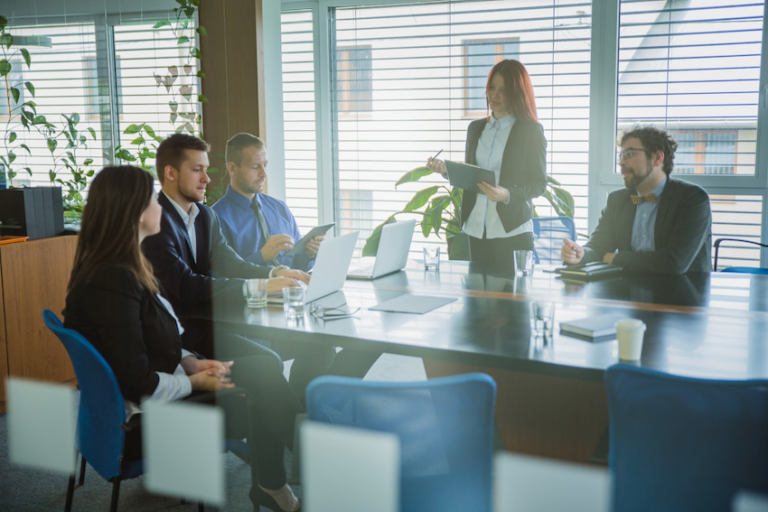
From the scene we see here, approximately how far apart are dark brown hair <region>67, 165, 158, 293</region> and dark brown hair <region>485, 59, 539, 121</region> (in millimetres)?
1793

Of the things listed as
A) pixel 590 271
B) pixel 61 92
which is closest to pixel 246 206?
pixel 590 271

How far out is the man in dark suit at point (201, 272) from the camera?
2.24 metres

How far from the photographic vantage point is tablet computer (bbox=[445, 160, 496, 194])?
281 cm

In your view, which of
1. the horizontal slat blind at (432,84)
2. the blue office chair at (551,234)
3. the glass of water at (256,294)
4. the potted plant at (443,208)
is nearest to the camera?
the glass of water at (256,294)

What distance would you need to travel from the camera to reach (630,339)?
1.58 m

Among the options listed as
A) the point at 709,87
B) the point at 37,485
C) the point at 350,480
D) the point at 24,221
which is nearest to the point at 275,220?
the point at 24,221

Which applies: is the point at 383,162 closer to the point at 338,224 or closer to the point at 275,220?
the point at 338,224

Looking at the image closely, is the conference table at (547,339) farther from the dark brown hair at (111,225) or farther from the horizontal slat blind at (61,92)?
the horizontal slat blind at (61,92)

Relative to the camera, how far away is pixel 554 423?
7.33ft

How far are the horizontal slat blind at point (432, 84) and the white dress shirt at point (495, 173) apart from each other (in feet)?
3.91

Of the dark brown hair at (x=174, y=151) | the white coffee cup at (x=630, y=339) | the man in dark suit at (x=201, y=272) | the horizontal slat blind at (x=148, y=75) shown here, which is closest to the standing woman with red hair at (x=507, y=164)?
the man in dark suit at (x=201, y=272)

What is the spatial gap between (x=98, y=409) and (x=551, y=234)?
2.35 m

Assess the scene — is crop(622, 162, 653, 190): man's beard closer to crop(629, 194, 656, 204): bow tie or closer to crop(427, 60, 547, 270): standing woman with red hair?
crop(629, 194, 656, 204): bow tie

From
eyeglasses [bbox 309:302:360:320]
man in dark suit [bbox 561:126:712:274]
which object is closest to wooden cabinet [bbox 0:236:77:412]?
eyeglasses [bbox 309:302:360:320]
